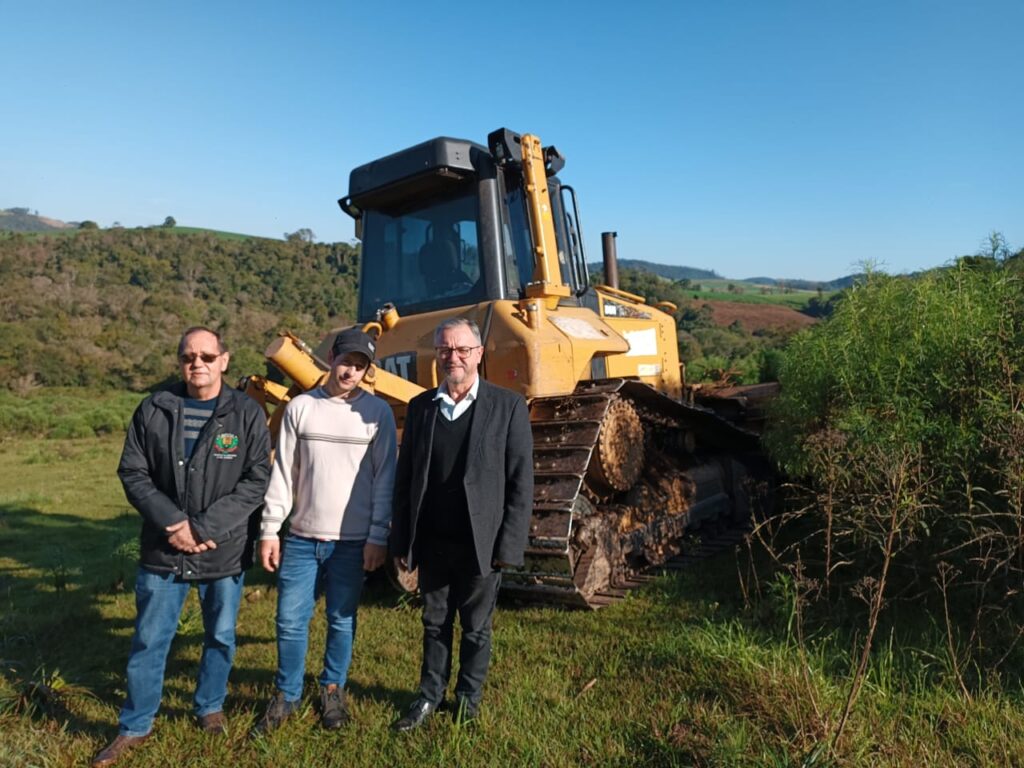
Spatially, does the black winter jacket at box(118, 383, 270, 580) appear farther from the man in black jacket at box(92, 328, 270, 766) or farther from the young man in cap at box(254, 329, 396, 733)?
the young man in cap at box(254, 329, 396, 733)

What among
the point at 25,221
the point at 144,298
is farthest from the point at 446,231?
the point at 25,221

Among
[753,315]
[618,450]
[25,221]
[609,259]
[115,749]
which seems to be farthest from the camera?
[25,221]

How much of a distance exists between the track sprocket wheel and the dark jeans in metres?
1.86

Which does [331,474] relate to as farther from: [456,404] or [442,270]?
[442,270]

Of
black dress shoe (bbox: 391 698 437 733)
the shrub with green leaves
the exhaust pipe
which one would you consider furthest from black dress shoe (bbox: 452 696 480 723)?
the exhaust pipe

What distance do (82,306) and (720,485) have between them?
182 feet

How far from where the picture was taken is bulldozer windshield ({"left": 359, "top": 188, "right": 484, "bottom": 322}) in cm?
565

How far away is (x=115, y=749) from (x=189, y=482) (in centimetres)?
113

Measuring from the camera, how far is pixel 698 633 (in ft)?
13.1

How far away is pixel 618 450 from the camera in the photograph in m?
5.31

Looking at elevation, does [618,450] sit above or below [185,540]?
above

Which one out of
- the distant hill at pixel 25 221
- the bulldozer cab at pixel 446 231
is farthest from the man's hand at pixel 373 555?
the distant hill at pixel 25 221

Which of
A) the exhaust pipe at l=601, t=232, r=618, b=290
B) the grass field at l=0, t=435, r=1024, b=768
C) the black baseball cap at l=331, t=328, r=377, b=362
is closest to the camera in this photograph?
the grass field at l=0, t=435, r=1024, b=768

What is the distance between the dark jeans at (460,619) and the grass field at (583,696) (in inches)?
7.3
